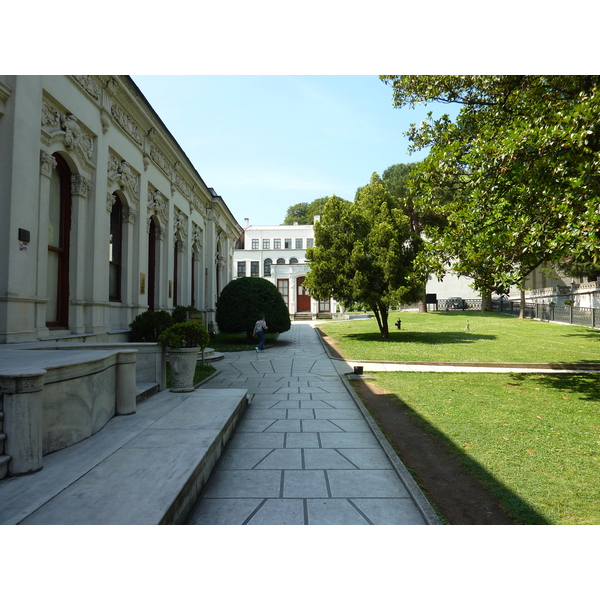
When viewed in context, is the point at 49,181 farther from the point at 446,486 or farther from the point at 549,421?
the point at 549,421

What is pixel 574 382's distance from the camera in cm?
1066

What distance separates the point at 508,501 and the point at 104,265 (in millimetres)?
10580

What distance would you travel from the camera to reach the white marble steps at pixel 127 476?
3113 mm

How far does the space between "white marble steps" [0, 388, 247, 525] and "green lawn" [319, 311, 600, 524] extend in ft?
10.6

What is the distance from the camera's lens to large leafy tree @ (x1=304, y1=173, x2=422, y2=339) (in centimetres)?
1986

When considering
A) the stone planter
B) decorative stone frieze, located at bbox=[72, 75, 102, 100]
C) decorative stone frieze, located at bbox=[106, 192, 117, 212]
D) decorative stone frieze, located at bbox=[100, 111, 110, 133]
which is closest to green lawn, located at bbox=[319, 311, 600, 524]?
the stone planter

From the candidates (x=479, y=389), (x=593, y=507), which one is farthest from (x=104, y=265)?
(x=593, y=507)

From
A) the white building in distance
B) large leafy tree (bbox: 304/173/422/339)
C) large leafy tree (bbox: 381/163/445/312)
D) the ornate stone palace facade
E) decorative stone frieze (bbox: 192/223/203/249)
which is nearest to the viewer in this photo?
the ornate stone palace facade

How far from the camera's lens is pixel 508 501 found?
4.11 meters

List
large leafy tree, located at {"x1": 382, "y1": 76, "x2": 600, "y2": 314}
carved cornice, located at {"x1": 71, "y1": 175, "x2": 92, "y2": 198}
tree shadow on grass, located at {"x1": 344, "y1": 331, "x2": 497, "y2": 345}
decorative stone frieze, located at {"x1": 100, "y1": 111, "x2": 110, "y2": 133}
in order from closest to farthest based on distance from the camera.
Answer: large leafy tree, located at {"x1": 382, "y1": 76, "x2": 600, "y2": 314}, carved cornice, located at {"x1": 71, "y1": 175, "x2": 92, "y2": 198}, decorative stone frieze, located at {"x1": 100, "y1": 111, "x2": 110, "y2": 133}, tree shadow on grass, located at {"x1": 344, "y1": 331, "x2": 497, "y2": 345}

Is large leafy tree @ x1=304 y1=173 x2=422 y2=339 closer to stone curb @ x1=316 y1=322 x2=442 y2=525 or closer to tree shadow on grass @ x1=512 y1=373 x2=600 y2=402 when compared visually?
tree shadow on grass @ x1=512 y1=373 x2=600 y2=402

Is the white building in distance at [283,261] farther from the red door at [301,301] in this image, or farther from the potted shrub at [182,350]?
the potted shrub at [182,350]

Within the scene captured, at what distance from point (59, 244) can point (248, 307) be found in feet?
36.0

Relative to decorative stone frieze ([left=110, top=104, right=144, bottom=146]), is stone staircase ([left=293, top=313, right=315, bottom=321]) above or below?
below
